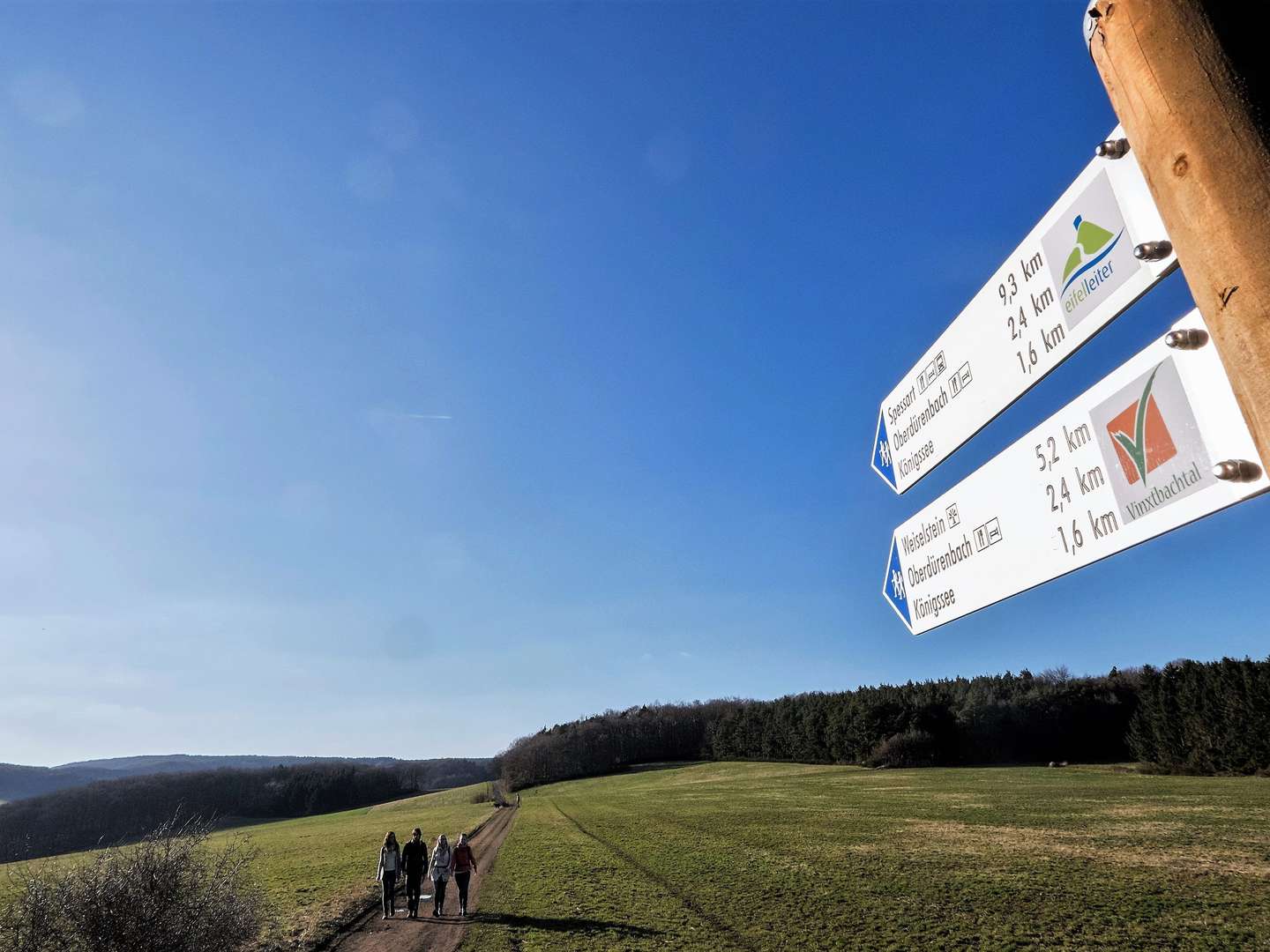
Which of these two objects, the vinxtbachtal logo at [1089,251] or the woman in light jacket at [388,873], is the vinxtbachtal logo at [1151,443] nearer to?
the vinxtbachtal logo at [1089,251]

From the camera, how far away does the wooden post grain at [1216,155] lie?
4.59 feet

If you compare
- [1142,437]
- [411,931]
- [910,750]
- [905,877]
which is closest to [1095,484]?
[1142,437]

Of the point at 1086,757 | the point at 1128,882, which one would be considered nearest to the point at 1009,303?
the point at 1128,882

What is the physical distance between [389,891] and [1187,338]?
20646mm

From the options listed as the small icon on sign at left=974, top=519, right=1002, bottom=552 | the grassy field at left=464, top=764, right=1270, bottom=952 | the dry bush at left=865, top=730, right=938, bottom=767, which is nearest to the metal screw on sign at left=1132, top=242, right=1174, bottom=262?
the small icon on sign at left=974, top=519, right=1002, bottom=552

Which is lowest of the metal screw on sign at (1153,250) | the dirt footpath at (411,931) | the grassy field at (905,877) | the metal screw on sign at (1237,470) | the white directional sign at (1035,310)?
the grassy field at (905,877)

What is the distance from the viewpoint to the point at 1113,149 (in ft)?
6.87

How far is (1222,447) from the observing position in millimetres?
1814

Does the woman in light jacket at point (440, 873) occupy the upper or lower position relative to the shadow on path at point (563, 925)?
upper

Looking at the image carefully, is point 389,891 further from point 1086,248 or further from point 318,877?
point 1086,248

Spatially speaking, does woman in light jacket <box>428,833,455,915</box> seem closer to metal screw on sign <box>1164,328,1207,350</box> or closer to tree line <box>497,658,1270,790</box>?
metal screw on sign <box>1164,328,1207,350</box>

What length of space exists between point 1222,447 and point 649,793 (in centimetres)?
6712

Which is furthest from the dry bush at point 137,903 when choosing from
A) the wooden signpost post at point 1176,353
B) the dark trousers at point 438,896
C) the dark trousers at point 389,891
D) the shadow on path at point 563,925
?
the wooden signpost post at point 1176,353

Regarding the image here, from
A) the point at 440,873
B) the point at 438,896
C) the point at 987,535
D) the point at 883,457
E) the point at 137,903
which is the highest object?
the point at 883,457
